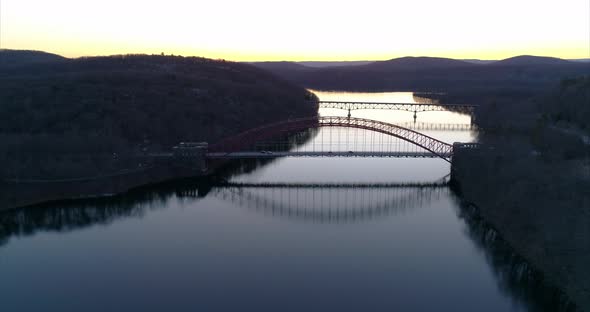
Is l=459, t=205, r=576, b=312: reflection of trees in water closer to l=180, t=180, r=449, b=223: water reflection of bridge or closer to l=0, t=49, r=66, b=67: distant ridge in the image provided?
l=180, t=180, r=449, b=223: water reflection of bridge

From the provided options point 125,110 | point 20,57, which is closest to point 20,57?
point 20,57

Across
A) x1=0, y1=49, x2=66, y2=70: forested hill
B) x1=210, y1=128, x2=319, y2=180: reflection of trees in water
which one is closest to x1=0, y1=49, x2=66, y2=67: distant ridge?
x1=0, y1=49, x2=66, y2=70: forested hill

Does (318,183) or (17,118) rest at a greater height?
(17,118)

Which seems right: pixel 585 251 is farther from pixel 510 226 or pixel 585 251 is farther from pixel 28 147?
pixel 28 147

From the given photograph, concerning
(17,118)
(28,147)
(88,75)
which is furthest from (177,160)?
(88,75)

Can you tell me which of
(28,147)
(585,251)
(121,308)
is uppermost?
(28,147)

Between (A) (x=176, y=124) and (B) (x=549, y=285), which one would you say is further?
(A) (x=176, y=124)

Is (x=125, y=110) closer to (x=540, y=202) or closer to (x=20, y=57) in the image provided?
(x=540, y=202)
